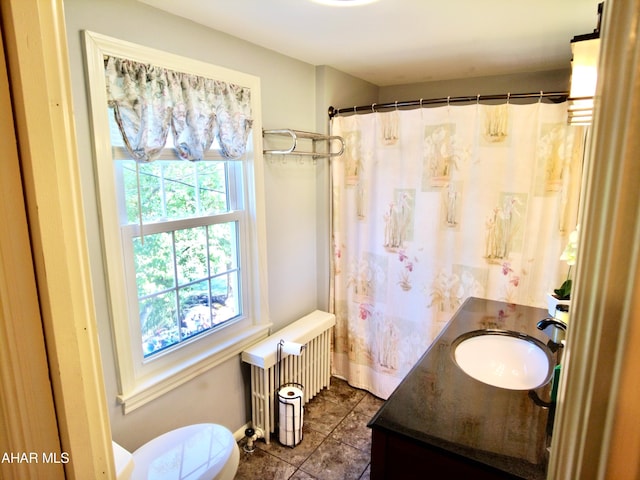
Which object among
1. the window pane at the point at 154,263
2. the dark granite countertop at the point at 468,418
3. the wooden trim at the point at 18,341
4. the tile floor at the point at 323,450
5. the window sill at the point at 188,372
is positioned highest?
the wooden trim at the point at 18,341

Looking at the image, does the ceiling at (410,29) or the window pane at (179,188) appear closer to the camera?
the ceiling at (410,29)

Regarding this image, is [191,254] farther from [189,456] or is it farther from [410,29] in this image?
[410,29]

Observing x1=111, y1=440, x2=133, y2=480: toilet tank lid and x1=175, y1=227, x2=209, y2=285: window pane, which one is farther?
x1=175, y1=227, x2=209, y2=285: window pane

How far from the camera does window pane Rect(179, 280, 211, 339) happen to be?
1.97 m

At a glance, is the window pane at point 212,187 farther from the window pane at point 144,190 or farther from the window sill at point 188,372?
the window sill at point 188,372

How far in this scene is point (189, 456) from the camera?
154 centimetres

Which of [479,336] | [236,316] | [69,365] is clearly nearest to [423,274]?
[479,336]

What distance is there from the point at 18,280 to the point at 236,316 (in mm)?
1872

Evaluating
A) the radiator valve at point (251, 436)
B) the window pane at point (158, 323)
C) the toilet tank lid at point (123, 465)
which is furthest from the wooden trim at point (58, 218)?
the radiator valve at point (251, 436)

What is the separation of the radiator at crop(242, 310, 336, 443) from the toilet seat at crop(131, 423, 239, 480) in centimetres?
53

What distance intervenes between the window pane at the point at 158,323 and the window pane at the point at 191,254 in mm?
122

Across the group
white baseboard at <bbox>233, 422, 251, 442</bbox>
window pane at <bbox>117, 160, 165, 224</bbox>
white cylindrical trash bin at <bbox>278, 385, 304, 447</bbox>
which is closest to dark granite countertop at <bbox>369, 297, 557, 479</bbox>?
white cylindrical trash bin at <bbox>278, 385, 304, 447</bbox>

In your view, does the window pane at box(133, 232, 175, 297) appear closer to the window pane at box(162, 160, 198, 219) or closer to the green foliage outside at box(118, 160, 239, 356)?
the green foliage outside at box(118, 160, 239, 356)

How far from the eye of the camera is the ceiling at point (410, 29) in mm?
1612
